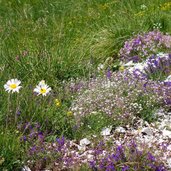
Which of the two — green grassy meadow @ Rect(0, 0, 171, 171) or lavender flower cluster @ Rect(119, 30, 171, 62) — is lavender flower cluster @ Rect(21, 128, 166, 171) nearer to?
green grassy meadow @ Rect(0, 0, 171, 171)

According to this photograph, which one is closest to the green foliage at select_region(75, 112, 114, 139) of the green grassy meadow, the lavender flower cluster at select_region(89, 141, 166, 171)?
the green grassy meadow

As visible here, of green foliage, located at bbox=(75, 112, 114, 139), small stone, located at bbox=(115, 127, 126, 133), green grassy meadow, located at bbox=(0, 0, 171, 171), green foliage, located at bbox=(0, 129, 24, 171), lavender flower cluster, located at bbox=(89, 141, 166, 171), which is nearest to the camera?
lavender flower cluster, located at bbox=(89, 141, 166, 171)

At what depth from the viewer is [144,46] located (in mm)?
6660

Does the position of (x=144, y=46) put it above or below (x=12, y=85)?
above

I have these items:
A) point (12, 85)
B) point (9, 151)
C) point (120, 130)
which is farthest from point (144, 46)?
point (9, 151)

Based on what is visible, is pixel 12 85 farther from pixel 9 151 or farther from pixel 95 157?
pixel 95 157

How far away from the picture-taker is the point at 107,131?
15.0 feet

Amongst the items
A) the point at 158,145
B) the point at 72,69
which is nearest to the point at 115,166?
the point at 158,145

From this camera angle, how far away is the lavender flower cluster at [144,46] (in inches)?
260

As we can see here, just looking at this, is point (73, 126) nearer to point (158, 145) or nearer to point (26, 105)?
point (26, 105)

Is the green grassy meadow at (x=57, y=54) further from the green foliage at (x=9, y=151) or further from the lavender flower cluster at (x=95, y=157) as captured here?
the lavender flower cluster at (x=95, y=157)

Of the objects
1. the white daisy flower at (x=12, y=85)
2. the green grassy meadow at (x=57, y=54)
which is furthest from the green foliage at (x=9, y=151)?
the white daisy flower at (x=12, y=85)

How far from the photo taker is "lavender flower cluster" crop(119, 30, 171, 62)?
21.7 feet

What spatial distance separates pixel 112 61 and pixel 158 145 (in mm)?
2763
